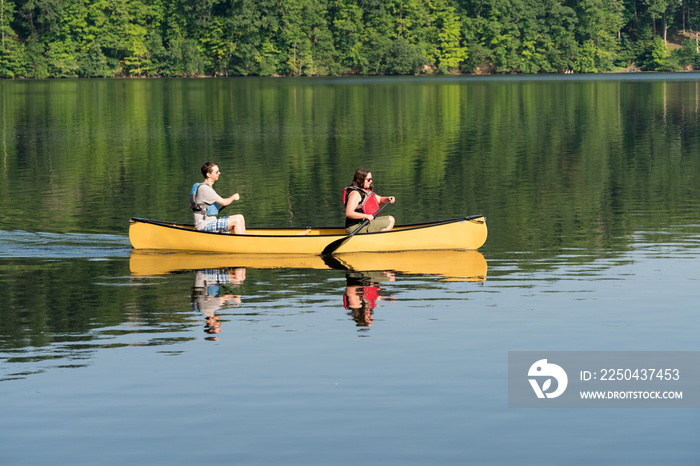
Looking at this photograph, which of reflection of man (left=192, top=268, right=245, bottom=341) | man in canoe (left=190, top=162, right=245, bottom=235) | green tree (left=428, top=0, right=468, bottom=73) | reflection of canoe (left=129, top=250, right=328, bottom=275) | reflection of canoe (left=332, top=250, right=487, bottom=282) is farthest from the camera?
green tree (left=428, top=0, right=468, bottom=73)

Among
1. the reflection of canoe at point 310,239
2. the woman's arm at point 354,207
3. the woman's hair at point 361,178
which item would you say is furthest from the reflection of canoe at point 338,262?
the woman's hair at point 361,178

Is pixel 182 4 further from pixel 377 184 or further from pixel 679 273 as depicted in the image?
pixel 679 273

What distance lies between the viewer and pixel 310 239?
18219mm

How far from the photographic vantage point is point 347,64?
143 meters

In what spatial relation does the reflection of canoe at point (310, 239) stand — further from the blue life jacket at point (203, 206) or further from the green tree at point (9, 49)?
the green tree at point (9, 49)

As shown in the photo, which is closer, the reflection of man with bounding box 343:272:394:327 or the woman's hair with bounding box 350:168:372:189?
the reflection of man with bounding box 343:272:394:327

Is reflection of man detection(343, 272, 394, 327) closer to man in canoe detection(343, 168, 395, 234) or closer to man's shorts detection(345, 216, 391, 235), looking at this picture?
man in canoe detection(343, 168, 395, 234)

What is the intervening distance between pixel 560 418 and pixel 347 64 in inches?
5352

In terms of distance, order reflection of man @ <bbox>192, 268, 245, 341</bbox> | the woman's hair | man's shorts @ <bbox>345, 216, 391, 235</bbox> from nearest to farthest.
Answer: reflection of man @ <bbox>192, 268, 245, 341</bbox>
the woman's hair
man's shorts @ <bbox>345, 216, 391, 235</bbox>

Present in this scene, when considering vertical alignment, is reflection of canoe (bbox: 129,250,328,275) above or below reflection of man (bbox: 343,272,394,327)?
above

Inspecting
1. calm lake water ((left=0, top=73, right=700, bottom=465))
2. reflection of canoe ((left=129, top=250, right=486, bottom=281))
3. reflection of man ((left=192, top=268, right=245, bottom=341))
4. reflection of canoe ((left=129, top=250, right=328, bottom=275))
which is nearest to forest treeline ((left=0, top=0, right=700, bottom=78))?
calm lake water ((left=0, top=73, right=700, bottom=465))

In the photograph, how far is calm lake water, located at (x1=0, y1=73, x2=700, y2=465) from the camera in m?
9.04

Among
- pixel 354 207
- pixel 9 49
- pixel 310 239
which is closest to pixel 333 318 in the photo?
pixel 310 239

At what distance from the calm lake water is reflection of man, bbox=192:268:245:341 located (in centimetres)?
6
